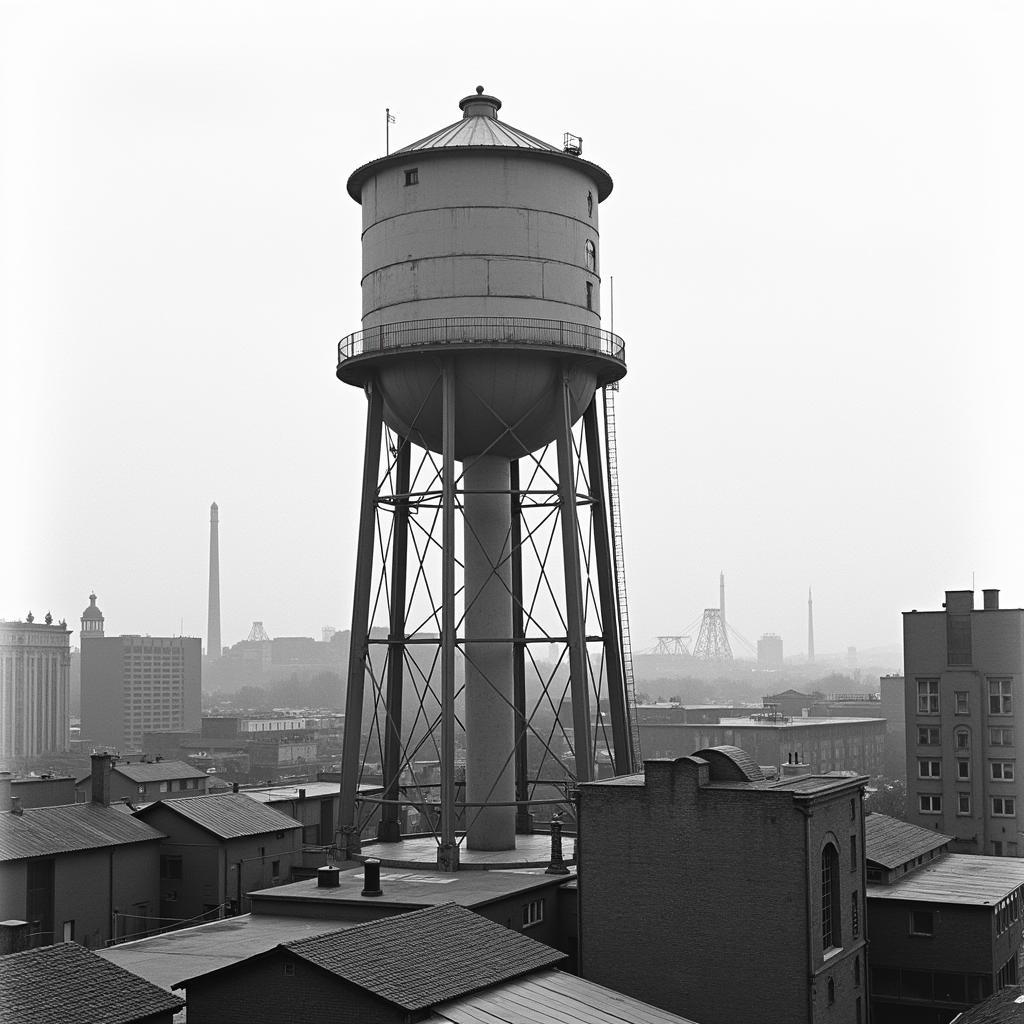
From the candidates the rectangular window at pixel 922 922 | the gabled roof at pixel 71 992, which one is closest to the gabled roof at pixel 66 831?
the gabled roof at pixel 71 992

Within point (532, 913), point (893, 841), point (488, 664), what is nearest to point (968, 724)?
point (893, 841)

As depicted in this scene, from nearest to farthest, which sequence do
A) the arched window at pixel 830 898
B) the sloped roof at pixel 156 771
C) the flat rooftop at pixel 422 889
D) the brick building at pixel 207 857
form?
1. the arched window at pixel 830 898
2. the flat rooftop at pixel 422 889
3. the brick building at pixel 207 857
4. the sloped roof at pixel 156 771

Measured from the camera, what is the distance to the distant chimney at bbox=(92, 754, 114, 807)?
42.6 m

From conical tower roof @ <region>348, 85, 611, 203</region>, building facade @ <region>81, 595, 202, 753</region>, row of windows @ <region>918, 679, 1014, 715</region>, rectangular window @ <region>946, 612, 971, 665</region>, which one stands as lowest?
building facade @ <region>81, 595, 202, 753</region>

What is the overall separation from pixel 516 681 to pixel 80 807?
14.3m

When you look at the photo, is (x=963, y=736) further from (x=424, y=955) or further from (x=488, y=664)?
(x=424, y=955)

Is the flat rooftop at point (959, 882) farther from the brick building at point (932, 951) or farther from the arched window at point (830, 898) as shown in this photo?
the arched window at point (830, 898)

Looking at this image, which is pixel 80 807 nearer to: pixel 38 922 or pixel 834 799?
pixel 38 922

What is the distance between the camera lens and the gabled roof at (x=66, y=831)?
1459 inches

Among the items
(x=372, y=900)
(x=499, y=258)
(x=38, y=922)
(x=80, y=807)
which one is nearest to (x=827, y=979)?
(x=372, y=900)

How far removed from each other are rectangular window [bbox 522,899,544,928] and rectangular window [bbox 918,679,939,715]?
29.9 meters

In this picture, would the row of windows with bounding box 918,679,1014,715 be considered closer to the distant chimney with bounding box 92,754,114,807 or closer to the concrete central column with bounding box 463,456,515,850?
the concrete central column with bounding box 463,456,515,850

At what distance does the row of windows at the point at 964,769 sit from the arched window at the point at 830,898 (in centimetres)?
2920

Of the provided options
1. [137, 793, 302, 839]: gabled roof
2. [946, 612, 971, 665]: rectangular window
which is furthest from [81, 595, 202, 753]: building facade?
[946, 612, 971, 665]: rectangular window
